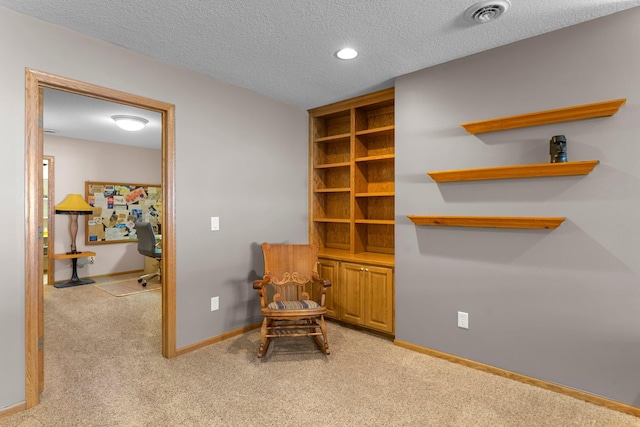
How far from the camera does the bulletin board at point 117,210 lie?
591 centimetres

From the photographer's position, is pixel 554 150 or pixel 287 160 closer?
pixel 554 150

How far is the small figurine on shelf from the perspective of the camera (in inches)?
86.4

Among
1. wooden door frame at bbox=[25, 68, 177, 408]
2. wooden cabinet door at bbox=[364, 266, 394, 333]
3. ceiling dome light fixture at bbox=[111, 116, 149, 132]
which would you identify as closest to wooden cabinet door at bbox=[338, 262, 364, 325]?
wooden cabinet door at bbox=[364, 266, 394, 333]

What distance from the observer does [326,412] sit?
2.06 m

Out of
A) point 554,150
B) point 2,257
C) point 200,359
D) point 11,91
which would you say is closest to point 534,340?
point 554,150

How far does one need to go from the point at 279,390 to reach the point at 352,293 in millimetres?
1342

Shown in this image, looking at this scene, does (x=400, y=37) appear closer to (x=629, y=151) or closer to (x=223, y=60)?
(x=223, y=60)

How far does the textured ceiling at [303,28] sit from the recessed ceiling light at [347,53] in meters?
0.05

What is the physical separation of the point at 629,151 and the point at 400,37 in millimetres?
1567

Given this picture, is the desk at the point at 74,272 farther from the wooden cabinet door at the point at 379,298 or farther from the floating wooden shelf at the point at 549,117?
the floating wooden shelf at the point at 549,117

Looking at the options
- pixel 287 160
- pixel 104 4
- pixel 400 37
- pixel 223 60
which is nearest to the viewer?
pixel 104 4

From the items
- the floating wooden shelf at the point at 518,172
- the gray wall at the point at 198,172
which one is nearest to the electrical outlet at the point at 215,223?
the gray wall at the point at 198,172

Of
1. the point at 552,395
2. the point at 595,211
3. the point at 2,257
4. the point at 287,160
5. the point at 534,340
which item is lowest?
the point at 552,395

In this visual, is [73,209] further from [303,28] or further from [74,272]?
[303,28]
